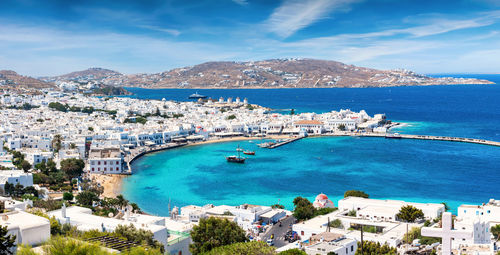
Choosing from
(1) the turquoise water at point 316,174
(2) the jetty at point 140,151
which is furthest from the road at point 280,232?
(2) the jetty at point 140,151

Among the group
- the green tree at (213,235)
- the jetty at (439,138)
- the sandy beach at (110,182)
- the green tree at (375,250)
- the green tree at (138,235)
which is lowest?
the sandy beach at (110,182)

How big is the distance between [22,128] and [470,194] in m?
41.6

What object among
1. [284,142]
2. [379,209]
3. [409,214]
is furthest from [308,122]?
[409,214]

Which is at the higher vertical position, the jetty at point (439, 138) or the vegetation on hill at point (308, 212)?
the vegetation on hill at point (308, 212)

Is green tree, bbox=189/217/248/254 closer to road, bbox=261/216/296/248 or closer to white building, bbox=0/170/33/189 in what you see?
road, bbox=261/216/296/248

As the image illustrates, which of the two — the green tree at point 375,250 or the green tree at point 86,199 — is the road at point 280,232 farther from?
the green tree at point 86,199

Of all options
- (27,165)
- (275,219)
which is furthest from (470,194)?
(27,165)

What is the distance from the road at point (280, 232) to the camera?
58.2ft

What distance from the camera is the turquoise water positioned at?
90.1 feet

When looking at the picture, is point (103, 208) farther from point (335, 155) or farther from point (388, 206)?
point (335, 155)

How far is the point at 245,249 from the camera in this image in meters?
11.8

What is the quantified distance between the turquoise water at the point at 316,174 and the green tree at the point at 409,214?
7.48m

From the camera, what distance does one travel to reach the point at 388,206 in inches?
805

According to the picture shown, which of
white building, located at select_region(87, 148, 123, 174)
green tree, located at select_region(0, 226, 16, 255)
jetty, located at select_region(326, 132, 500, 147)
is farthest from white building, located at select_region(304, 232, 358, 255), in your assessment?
jetty, located at select_region(326, 132, 500, 147)
